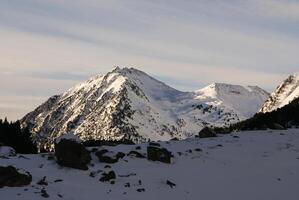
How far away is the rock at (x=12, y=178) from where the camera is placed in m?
26.9

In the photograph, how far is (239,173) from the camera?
36219mm

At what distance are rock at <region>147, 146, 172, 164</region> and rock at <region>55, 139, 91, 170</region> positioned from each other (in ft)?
16.4

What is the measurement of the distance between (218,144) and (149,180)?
48.1 ft

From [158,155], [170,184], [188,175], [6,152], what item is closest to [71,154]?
[170,184]

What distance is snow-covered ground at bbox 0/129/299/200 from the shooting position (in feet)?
92.7

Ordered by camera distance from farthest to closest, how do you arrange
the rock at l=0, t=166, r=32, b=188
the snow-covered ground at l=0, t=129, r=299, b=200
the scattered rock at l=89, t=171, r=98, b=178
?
the scattered rock at l=89, t=171, r=98, b=178
the snow-covered ground at l=0, t=129, r=299, b=200
the rock at l=0, t=166, r=32, b=188

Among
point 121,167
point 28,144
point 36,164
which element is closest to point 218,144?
point 121,167

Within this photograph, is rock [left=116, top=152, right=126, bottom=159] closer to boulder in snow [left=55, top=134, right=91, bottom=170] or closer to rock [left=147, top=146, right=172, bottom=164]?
rock [left=147, top=146, right=172, bottom=164]

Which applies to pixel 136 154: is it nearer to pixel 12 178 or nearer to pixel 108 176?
pixel 108 176

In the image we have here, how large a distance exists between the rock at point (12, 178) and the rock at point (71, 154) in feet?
16.0

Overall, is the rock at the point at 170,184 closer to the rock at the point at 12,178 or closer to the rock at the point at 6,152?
the rock at the point at 12,178

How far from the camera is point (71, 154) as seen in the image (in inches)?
1266

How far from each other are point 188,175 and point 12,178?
38.3 feet

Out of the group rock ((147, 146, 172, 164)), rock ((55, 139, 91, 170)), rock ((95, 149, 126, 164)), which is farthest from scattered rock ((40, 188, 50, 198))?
rock ((147, 146, 172, 164))
